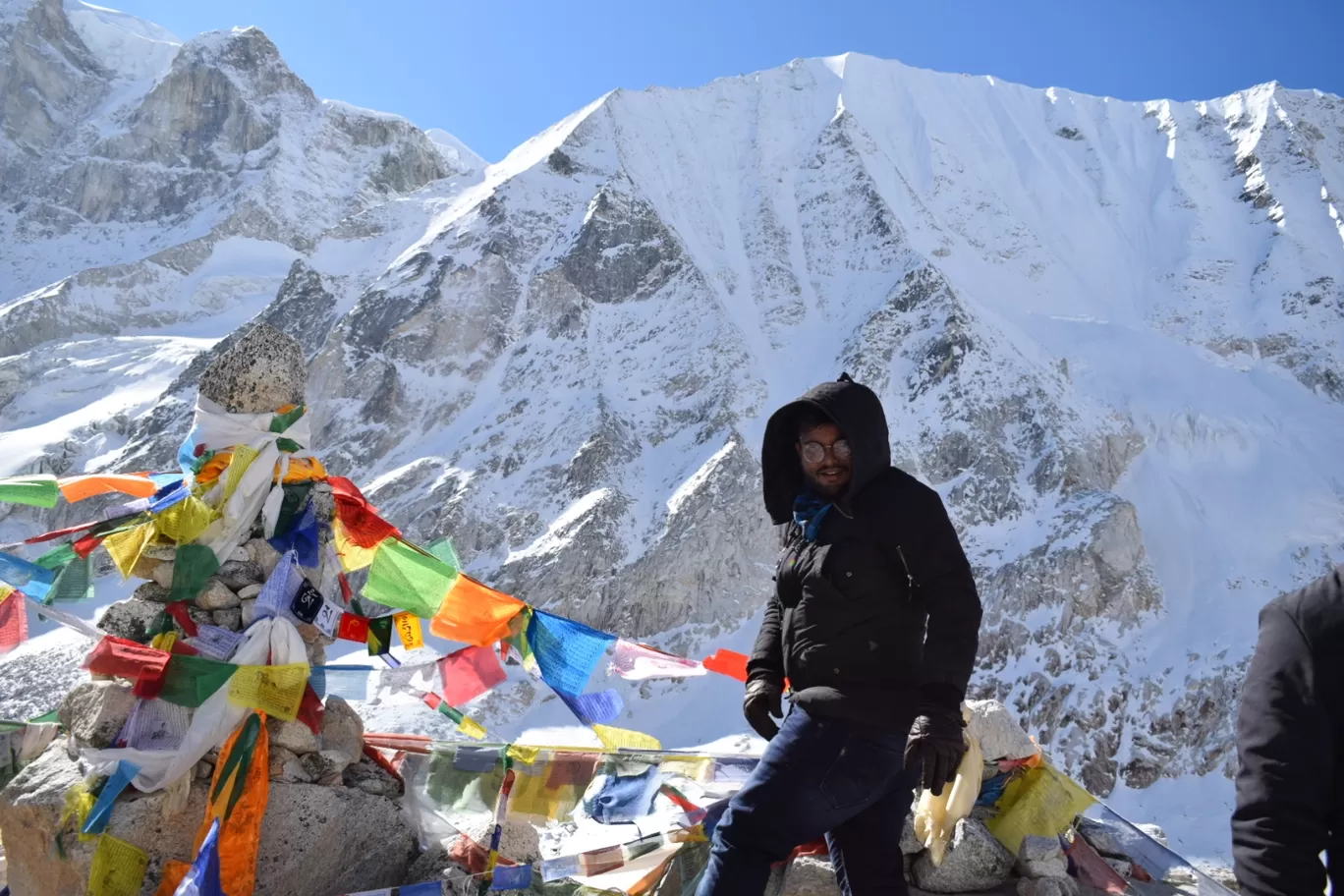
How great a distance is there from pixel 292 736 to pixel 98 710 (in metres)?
0.78

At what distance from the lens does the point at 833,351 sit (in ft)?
136

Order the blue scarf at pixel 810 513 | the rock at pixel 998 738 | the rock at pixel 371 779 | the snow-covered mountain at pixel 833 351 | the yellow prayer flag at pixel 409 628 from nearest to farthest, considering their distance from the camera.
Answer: the blue scarf at pixel 810 513 → the rock at pixel 371 779 → the rock at pixel 998 738 → the yellow prayer flag at pixel 409 628 → the snow-covered mountain at pixel 833 351

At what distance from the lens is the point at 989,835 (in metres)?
4.40

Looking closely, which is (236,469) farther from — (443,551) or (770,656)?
(770,656)

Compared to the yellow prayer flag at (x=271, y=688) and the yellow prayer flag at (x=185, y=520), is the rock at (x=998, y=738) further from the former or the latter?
the yellow prayer flag at (x=185, y=520)

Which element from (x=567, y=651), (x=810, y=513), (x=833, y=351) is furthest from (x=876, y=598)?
(x=833, y=351)

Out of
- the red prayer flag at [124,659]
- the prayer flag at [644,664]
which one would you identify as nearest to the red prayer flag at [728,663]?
the prayer flag at [644,664]

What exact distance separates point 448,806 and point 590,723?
817 mm

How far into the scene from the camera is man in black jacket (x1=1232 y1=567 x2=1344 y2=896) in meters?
1.74

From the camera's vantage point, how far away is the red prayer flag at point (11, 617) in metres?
4.89

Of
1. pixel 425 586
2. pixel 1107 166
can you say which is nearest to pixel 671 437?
pixel 425 586

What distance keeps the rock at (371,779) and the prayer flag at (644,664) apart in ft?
4.31

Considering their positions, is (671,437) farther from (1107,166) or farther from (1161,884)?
(1107,166)

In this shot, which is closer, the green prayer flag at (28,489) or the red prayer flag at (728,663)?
the green prayer flag at (28,489)
